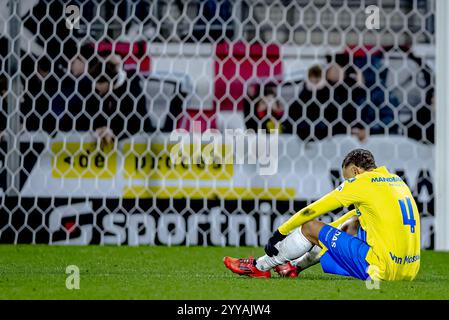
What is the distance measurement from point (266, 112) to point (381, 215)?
1885 millimetres

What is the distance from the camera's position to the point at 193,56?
15.1 ft

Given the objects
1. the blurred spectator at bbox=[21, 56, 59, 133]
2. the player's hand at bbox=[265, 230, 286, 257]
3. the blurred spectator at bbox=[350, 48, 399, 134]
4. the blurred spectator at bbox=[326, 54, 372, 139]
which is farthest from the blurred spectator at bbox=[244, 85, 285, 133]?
the player's hand at bbox=[265, 230, 286, 257]

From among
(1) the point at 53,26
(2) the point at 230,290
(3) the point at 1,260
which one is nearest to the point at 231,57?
(1) the point at 53,26

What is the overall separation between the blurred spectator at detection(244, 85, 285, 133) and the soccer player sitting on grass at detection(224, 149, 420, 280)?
1682mm

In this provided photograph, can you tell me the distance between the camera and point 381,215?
9.19 feet

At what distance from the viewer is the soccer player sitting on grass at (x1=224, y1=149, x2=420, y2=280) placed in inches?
110

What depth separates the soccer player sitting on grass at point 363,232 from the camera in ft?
9.18

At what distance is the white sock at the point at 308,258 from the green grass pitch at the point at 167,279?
48mm

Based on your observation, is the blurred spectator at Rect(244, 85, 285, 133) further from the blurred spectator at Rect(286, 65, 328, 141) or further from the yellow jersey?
the yellow jersey

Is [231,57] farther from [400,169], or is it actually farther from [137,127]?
[400,169]

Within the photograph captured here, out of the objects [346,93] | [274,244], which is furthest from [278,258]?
[346,93]

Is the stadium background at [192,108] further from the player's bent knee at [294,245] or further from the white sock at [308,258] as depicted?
the player's bent knee at [294,245]

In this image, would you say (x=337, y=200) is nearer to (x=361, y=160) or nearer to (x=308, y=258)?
(x=361, y=160)

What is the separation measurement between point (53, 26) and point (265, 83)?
114cm
